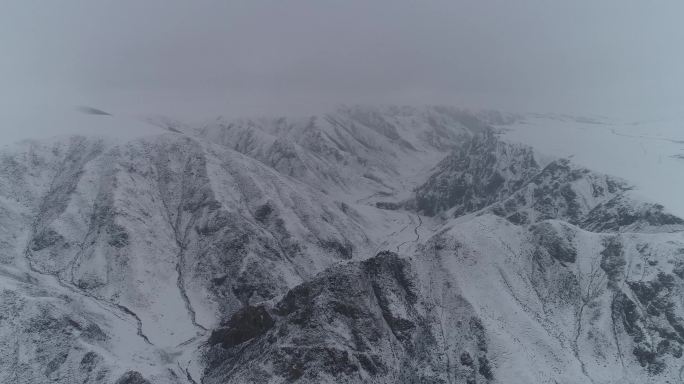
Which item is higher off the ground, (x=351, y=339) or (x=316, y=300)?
(x=316, y=300)

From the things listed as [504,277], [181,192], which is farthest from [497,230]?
[181,192]

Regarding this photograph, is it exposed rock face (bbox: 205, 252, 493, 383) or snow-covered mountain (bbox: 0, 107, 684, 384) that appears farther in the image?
snow-covered mountain (bbox: 0, 107, 684, 384)

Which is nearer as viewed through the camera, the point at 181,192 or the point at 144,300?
the point at 144,300

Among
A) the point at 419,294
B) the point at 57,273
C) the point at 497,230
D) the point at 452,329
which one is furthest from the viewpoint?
the point at 57,273

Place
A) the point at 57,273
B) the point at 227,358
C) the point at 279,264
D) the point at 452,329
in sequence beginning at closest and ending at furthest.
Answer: the point at 227,358
the point at 452,329
the point at 57,273
the point at 279,264

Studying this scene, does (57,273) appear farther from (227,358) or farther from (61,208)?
(227,358)

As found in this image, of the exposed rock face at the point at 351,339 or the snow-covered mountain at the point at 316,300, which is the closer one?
the exposed rock face at the point at 351,339

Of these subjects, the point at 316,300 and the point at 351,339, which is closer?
the point at 351,339

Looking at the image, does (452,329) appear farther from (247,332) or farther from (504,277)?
(247,332)

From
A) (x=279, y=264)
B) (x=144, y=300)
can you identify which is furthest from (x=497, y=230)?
(x=144, y=300)

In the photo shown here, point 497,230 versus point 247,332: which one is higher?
point 497,230

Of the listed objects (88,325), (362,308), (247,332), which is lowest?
(88,325)
